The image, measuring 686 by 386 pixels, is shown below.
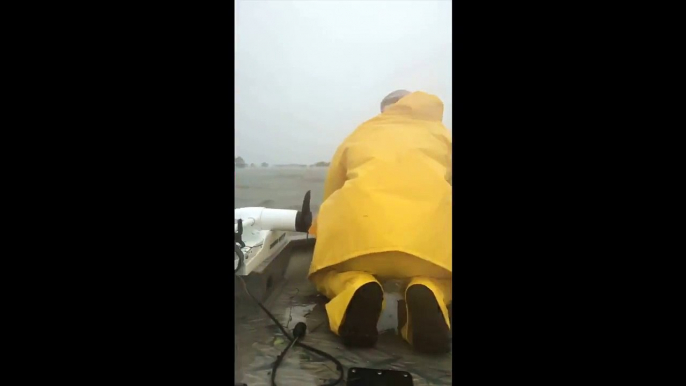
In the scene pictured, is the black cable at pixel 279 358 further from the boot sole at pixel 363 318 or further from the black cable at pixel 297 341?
the boot sole at pixel 363 318

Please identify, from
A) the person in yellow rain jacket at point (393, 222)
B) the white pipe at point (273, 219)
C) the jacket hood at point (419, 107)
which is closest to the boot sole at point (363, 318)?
the person in yellow rain jacket at point (393, 222)

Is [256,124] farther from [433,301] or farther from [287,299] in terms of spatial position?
[433,301]

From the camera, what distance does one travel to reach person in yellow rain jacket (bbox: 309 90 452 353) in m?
0.82

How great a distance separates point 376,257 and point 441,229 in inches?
5.7

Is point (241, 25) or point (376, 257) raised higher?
point (241, 25)

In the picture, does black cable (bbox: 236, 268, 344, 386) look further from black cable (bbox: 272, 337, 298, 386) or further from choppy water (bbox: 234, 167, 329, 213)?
choppy water (bbox: 234, 167, 329, 213)

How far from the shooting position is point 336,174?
2.89 feet

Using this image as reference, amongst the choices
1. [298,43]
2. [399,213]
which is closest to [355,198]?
[399,213]

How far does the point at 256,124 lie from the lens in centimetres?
88

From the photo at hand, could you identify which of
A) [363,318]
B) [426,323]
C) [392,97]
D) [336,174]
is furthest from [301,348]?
[392,97]

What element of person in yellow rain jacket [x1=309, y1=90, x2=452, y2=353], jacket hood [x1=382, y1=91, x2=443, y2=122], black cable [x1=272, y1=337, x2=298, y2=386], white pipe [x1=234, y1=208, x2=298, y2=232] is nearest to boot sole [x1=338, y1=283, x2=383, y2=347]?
person in yellow rain jacket [x1=309, y1=90, x2=452, y2=353]

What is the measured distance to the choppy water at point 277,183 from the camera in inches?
34.8

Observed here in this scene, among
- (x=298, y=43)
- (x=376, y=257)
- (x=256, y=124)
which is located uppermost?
(x=298, y=43)

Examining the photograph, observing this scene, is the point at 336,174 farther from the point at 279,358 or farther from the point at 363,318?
the point at 279,358
